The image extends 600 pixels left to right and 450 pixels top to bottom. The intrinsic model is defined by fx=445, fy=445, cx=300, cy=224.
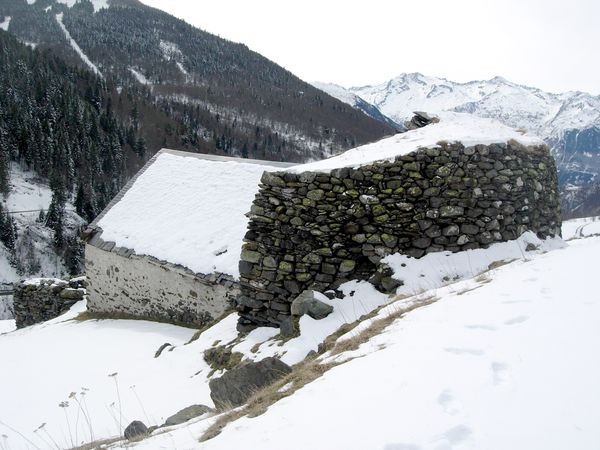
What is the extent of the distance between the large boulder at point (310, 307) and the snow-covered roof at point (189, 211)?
4829 millimetres

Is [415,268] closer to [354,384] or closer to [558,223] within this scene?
[558,223]

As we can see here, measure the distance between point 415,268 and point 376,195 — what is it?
4.72ft

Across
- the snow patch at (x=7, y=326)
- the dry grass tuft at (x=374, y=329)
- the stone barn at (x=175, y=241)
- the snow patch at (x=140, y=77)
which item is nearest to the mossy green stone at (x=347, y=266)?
the dry grass tuft at (x=374, y=329)

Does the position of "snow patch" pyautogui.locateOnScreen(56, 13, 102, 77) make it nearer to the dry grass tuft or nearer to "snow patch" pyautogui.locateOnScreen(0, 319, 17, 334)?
"snow patch" pyautogui.locateOnScreen(0, 319, 17, 334)

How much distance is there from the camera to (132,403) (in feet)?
25.1

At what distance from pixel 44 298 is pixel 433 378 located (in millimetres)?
20699

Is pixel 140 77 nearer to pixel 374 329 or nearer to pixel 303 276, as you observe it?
pixel 303 276

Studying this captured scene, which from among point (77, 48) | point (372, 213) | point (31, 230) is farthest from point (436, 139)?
point (77, 48)

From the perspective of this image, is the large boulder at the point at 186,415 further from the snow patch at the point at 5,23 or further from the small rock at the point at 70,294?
the snow patch at the point at 5,23

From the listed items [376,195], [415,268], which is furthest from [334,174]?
[415,268]

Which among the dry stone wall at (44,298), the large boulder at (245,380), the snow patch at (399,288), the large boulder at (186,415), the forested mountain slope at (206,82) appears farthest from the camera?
the forested mountain slope at (206,82)

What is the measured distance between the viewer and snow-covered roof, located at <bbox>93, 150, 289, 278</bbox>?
44.1 ft

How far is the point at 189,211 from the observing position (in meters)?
15.6

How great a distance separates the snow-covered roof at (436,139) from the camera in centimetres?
809
